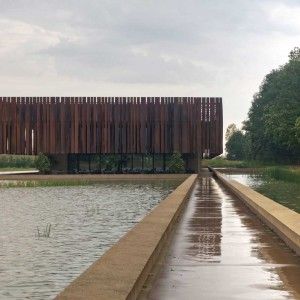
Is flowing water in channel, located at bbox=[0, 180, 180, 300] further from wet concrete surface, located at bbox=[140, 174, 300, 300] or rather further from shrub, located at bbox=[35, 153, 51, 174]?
shrub, located at bbox=[35, 153, 51, 174]

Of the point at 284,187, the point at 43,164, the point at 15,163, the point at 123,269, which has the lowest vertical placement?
the point at 284,187

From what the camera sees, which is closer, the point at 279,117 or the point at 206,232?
the point at 206,232

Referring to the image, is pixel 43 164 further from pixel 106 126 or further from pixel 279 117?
pixel 279 117

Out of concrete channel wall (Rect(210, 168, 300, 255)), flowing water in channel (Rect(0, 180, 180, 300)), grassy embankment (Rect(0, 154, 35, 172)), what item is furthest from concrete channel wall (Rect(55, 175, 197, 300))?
grassy embankment (Rect(0, 154, 35, 172))

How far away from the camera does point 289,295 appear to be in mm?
6820

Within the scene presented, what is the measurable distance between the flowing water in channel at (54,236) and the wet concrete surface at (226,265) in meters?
1.54

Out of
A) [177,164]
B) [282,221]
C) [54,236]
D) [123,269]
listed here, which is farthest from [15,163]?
[123,269]

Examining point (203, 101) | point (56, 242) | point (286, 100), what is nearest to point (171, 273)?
point (56, 242)

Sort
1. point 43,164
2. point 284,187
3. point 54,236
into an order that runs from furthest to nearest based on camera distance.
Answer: point 43,164 → point 284,187 → point 54,236

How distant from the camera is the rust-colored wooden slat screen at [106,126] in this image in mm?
57969

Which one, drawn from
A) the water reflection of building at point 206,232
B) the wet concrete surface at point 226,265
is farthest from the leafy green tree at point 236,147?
the wet concrete surface at point 226,265

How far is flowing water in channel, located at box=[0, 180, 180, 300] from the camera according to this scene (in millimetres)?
8914

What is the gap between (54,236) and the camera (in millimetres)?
14172

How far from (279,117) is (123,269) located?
4514 cm
